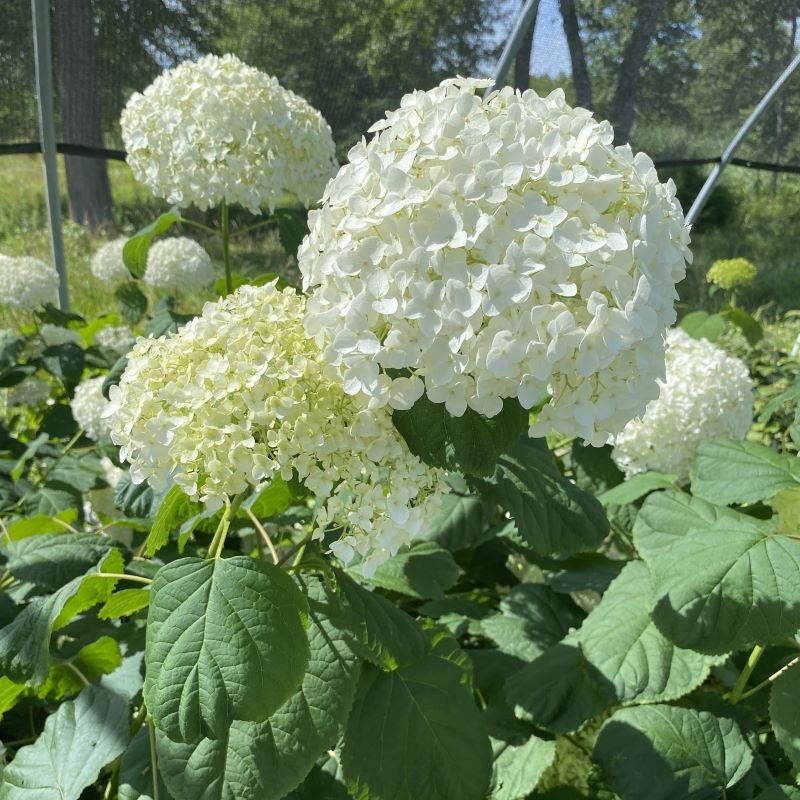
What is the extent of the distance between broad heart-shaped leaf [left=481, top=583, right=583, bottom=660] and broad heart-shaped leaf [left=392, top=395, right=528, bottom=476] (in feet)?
2.90

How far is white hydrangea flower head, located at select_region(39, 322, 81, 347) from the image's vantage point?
3256 mm

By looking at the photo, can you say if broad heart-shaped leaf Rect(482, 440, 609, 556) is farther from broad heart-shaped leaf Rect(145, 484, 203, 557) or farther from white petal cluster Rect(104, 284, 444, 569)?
broad heart-shaped leaf Rect(145, 484, 203, 557)

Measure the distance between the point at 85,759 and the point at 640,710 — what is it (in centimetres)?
99

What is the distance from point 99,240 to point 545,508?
5792mm

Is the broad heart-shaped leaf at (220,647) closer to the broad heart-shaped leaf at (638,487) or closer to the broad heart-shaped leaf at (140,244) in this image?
the broad heart-shaped leaf at (638,487)

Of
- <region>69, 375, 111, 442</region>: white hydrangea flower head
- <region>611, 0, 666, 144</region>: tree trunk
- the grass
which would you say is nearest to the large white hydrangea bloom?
<region>69, 375, 111, 442</region>: white hydrangea flower head

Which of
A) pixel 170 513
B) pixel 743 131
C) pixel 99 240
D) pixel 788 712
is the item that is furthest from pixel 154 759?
pixel 99 240

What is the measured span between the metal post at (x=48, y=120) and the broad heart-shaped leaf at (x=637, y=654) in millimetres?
2875

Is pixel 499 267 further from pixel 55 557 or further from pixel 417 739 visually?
pixel 55 557

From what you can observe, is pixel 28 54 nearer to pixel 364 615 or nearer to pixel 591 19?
pixel 591 19

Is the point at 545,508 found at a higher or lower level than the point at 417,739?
higher

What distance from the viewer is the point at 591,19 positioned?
447 centimetres

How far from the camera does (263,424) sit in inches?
40.2

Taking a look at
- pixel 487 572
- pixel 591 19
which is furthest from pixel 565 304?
pixel 591 19
